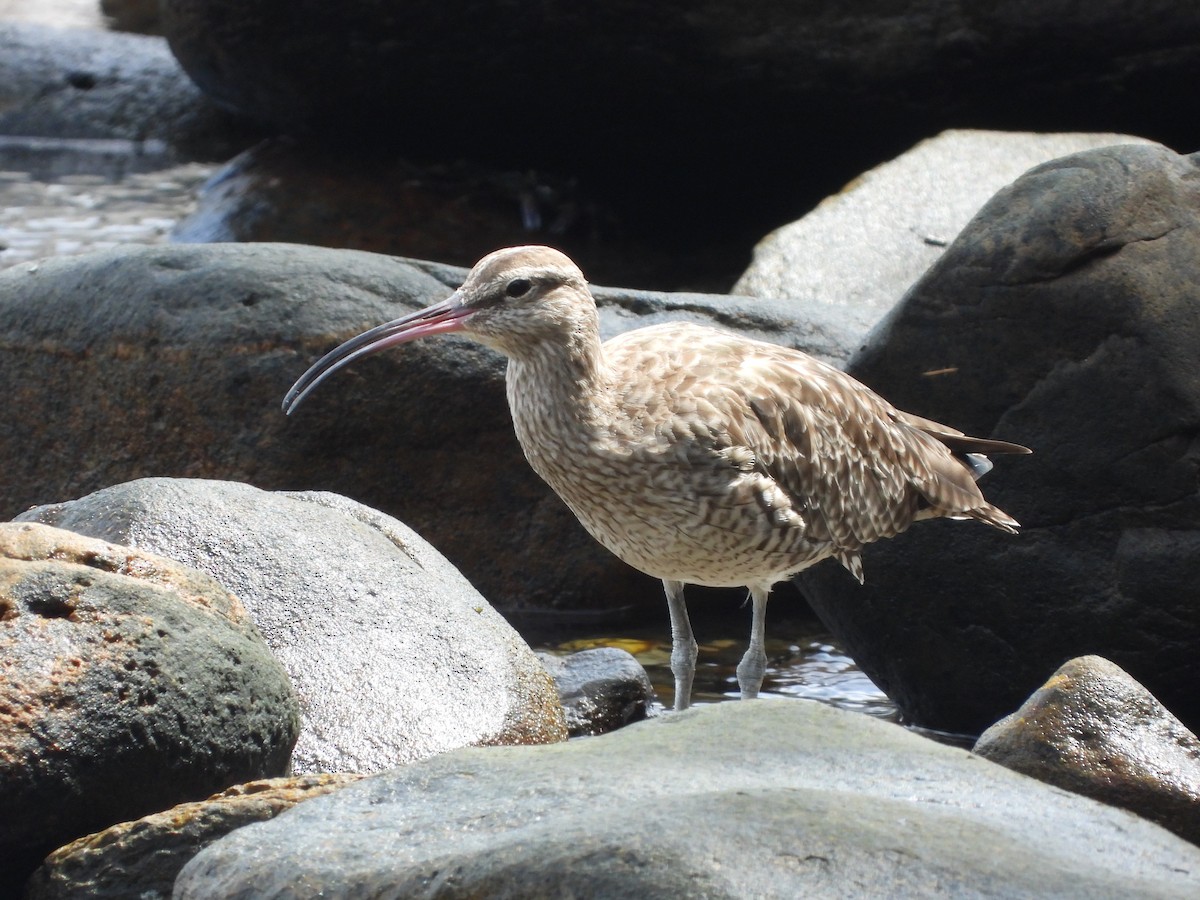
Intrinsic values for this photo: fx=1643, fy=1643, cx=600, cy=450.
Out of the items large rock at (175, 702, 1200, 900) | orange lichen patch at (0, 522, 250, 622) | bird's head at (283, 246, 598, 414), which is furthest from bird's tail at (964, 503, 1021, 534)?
orange lichen patch at (0, 522, 250, 622)

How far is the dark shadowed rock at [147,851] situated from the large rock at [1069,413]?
10.9 ft

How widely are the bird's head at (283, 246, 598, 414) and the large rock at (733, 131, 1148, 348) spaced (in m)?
3.24

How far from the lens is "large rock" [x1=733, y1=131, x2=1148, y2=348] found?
9.52 meters

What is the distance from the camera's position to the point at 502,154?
44.5 feet

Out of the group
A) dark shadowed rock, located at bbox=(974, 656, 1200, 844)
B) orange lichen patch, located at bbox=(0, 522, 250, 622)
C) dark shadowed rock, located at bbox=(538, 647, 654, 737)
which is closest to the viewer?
orange lichen patch, located at bbox=(0, 522, 250, 622)

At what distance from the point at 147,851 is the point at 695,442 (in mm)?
2433

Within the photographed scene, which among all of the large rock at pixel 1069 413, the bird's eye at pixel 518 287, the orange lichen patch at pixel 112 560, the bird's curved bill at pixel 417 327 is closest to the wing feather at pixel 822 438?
the large rock at pixel 1069 413

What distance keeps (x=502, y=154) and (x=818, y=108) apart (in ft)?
9.08

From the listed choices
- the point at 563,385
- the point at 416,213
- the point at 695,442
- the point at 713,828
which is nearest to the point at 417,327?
the point at 563,385

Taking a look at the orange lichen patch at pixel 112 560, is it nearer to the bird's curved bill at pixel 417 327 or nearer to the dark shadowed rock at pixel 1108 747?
the bird's curved bill at pixel 417 327

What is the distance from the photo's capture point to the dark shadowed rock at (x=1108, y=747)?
5.26m

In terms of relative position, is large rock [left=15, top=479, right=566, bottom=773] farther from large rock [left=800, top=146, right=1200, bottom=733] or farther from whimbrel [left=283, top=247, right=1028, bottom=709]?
large rock [left=800, top=146, right=1200, bottom=733]

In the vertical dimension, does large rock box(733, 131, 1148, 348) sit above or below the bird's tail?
above

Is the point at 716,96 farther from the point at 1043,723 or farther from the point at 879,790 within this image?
the point at 879,790
